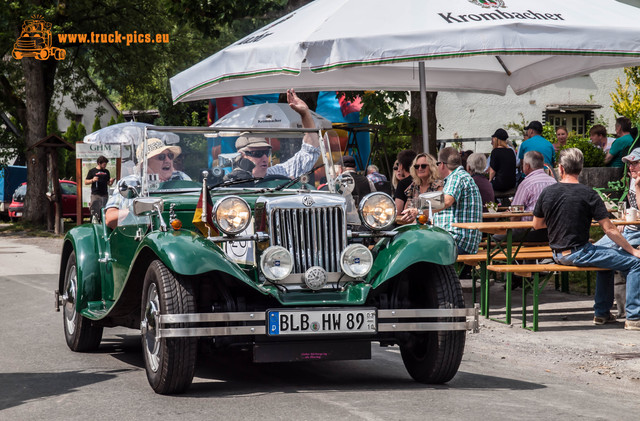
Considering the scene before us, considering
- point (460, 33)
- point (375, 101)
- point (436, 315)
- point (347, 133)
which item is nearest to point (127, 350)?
point (436, 315)

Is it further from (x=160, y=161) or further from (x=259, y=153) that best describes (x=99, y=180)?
(x=259, y=153)

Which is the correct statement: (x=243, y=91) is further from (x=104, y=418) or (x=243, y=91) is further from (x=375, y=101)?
(x=104, y=418)

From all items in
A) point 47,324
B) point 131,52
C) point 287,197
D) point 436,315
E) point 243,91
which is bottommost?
point 47,324

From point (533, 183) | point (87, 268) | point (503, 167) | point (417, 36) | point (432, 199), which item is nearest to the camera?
point (432, 199)

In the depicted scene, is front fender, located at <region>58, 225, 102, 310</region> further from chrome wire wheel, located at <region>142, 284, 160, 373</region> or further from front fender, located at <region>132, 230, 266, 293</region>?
front fender, located at <region>132, 230, 266, 293</region>

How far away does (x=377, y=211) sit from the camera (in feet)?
21.4

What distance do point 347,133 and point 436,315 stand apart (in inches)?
558

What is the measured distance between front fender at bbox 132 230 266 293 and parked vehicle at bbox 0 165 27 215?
103 feet

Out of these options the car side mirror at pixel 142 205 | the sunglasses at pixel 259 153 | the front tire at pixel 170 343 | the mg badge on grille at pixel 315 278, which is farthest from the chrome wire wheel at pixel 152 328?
the sunglasses at pixel 259 153

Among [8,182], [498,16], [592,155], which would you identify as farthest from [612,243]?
[8,182]

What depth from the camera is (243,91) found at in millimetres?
12273

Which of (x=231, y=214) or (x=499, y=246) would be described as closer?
(x=231, y=214)

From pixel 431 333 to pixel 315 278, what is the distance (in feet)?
2.75

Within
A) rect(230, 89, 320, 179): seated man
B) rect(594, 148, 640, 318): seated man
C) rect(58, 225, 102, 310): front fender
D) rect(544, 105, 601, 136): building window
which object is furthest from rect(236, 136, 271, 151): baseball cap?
rect(544, 105, 601, 136): building window
